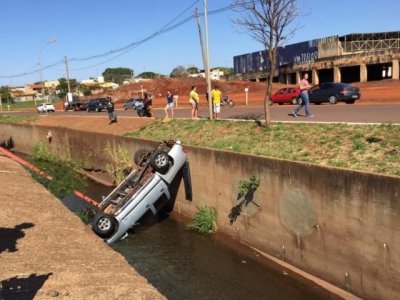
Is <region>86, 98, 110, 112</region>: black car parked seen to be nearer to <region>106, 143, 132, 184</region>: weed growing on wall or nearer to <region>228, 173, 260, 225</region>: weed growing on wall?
<region>106, 143, 132, 184</region>: weed growing on wall

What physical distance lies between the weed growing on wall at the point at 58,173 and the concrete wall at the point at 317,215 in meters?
7.36

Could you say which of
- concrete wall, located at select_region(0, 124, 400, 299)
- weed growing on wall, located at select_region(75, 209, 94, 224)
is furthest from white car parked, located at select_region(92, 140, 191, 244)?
concrete wall, located at select_region(0, 124, 400, 299)

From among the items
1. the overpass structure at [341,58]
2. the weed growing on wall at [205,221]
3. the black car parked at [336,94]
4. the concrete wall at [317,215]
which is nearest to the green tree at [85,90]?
the overpass structure at [341,58]

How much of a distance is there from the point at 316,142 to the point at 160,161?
186 inches

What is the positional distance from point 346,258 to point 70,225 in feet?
19.5

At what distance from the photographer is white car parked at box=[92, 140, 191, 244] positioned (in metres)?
13.4

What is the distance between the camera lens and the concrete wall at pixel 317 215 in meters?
8.62

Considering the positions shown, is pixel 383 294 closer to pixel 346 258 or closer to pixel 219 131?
pixel 346 258

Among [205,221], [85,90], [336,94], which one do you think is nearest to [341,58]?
[336,94]

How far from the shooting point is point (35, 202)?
12.2 meters

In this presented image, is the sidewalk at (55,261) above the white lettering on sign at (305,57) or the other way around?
the other way around

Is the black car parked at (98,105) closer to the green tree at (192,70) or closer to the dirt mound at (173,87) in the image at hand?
the dirt mound at (173,87)

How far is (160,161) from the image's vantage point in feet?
46.7

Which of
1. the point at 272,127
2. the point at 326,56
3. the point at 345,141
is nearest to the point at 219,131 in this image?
the point at 272,127
